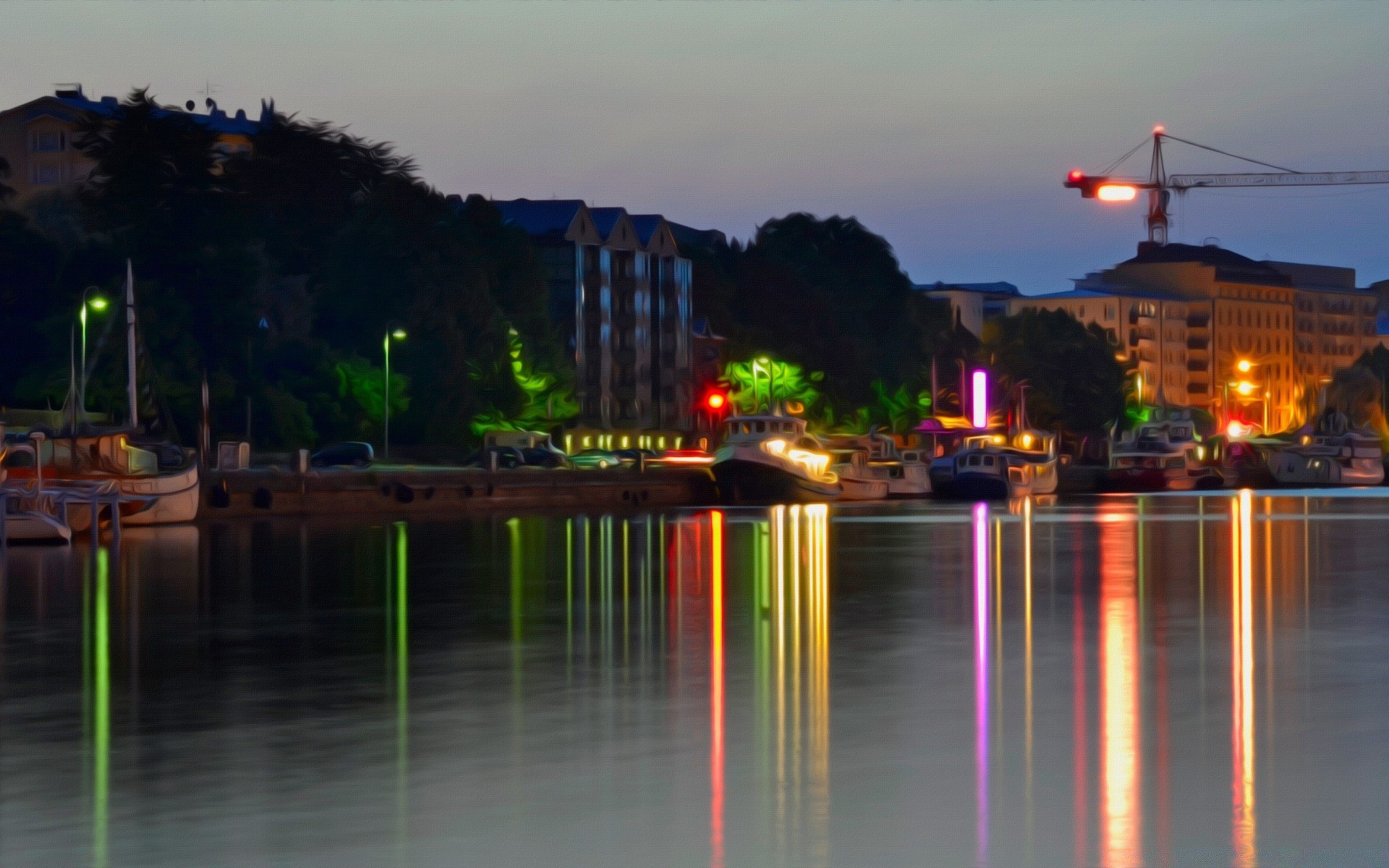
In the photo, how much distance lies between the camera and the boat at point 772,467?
86062 mm

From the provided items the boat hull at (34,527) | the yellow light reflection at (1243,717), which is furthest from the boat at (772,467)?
the yellow light reflection at (1243,717)

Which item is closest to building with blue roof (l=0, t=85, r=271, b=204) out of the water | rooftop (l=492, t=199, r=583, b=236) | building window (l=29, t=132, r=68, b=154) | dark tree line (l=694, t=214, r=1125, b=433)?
building window (l=29, t=132, r=68, b=154)

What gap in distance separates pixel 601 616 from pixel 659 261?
421 ft

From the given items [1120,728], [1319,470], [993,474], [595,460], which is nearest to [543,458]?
[595,460]

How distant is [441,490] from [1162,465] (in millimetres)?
64657

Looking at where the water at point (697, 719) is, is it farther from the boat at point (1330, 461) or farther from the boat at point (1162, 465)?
the boat at point (1330, 461)

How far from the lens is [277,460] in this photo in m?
84.8

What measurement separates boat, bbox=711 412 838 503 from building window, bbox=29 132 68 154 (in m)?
65.3

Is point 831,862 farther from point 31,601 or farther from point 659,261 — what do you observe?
point 659,261

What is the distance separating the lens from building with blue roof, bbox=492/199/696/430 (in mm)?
142500

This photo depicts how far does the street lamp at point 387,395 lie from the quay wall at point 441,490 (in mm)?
11790

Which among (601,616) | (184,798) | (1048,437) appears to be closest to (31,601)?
(601,616)

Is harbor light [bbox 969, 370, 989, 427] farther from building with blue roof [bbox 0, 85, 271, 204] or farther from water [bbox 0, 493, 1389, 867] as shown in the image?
water [bbox 0, 493, 1389, 867]

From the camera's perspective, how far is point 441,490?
→ 7388 centimetres
